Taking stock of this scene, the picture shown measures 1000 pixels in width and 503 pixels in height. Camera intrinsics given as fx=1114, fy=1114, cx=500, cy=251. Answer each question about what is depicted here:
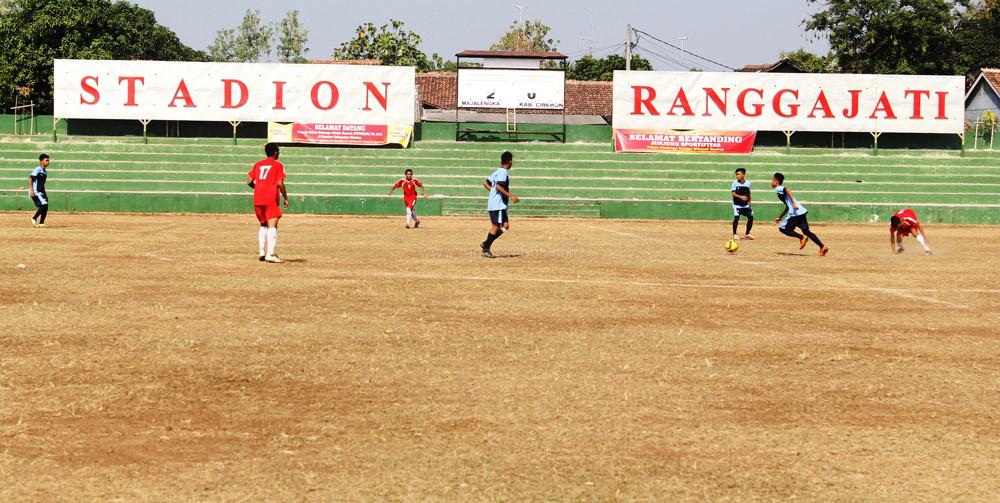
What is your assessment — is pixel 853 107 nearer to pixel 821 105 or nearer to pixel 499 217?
pixel 821 105

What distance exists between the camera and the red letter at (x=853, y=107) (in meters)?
45.7

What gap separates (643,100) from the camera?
1774 inches

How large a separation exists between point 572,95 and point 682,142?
27.3 metres

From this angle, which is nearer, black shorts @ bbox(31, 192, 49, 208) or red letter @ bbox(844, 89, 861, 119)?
black shorts @ bbox(31, 192, 49, 208)

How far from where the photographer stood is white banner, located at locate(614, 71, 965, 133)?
4500 centimetres

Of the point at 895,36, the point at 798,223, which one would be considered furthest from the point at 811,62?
the point at 798,223

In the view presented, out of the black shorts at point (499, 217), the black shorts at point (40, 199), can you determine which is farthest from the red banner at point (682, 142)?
the black shorts at point (499, 217)

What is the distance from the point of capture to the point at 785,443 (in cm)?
575

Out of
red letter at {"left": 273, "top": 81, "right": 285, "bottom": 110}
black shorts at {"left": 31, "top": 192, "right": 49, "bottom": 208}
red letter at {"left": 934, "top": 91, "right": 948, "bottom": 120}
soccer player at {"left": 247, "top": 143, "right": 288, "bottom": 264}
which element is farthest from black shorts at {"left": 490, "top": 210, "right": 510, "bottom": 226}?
red letter at {"left": 934, "top": 91, "right": 948, "bottom": 120}

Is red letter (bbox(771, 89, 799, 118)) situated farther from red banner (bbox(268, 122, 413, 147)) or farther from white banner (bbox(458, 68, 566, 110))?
red banner (bbox(268, 122, 413, 147))

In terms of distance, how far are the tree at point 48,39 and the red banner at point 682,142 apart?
3808 cm

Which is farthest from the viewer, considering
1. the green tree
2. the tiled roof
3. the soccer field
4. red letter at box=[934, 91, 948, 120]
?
the green tree

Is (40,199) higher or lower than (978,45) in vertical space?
lower

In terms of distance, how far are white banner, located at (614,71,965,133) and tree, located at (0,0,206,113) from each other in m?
38.4
